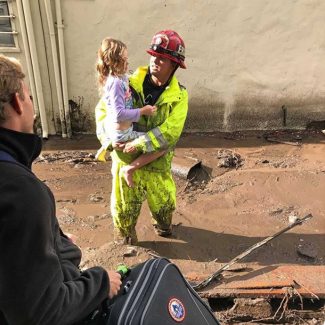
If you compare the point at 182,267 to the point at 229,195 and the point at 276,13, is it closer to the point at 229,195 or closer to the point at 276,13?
the point at 229,195

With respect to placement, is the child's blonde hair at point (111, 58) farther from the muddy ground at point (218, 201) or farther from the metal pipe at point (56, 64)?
the metal pipe at point (56, 64)

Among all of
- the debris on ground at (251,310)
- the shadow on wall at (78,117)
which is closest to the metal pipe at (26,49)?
the shadow on wall at (78,117)

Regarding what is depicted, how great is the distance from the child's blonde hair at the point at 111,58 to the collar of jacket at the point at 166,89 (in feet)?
0.68

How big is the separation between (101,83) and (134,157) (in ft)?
2.31

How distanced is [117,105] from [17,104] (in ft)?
6.40

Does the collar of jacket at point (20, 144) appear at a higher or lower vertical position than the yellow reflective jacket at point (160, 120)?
higher

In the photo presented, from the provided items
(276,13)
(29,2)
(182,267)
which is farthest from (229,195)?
(29,2)

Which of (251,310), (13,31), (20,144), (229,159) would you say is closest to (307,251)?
(251,310)

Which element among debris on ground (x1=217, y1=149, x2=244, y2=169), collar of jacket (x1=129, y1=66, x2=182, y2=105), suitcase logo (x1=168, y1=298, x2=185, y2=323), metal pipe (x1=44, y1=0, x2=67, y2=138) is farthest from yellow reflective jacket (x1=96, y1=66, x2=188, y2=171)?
metal pipe (x1=44, y1=0, x2=67, y2=138)

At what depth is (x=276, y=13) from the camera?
21.5 feet

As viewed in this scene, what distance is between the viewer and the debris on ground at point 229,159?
6.17m

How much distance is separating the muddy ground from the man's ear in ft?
7.48

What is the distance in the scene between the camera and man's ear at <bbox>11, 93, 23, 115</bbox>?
4.89ft

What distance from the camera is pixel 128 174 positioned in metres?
3.73
